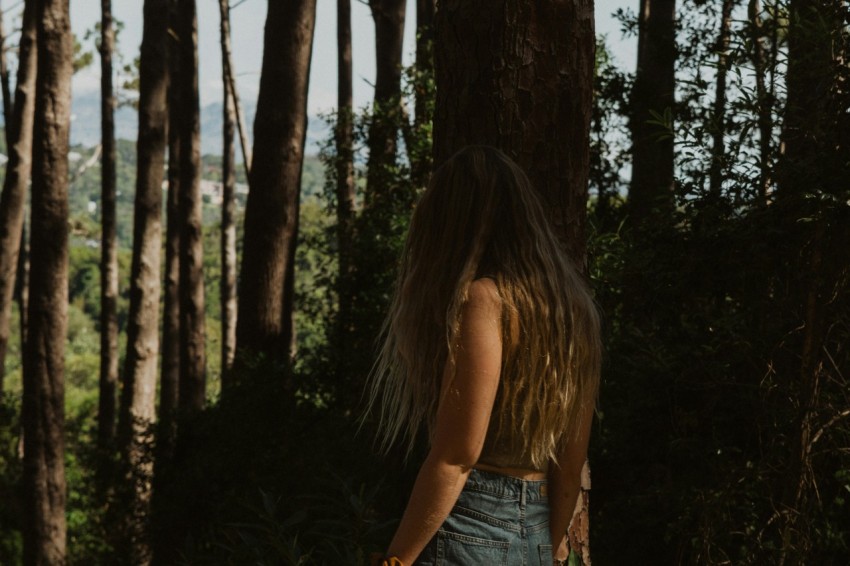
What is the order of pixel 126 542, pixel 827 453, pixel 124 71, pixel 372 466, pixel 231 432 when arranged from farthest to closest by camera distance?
pixel 124 71 → pixel 126 542 → pixel 231 432 → pixel 372 466 → pixel 827 453

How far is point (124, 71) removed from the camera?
1067 inches

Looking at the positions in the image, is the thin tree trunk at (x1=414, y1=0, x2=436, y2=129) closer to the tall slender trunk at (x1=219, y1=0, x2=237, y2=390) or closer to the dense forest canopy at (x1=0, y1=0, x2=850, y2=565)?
the dense forest canopy at (x1=0, y1=0, x2=850, y2=565)

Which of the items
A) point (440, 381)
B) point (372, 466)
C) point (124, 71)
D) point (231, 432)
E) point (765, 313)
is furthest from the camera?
point (124, 71)

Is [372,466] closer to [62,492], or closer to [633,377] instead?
[633,377]

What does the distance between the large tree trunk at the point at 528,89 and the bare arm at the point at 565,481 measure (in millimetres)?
819

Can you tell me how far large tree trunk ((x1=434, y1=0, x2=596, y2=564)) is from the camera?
332cm

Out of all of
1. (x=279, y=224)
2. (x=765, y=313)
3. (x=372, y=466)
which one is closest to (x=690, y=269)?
(x=765, y=313)

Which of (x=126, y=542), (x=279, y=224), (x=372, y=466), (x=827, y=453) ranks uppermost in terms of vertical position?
(x=279, y=224)

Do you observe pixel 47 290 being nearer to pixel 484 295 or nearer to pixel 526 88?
pixel 526 88

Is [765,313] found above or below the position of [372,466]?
above

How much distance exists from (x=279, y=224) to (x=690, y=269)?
210 inches

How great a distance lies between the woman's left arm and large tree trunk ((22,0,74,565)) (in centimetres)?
687

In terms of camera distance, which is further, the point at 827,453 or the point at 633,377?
the point at 633,377

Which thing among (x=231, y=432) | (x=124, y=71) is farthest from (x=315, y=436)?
(x=124, y=71)
